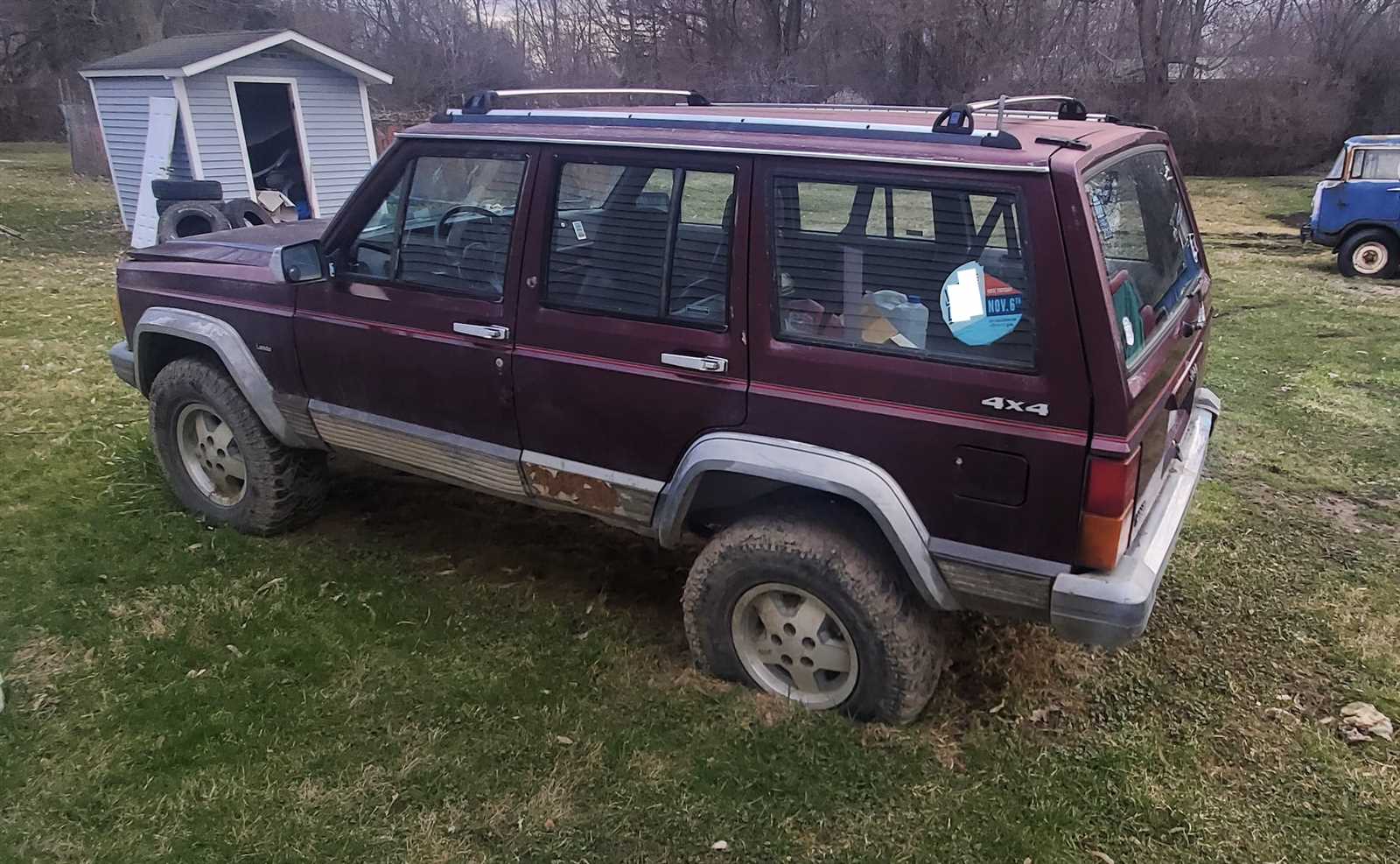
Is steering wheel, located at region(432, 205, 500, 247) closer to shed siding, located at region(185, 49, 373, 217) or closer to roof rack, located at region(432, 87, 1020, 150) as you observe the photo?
roof rack, located at region(432, 87, 1020, 150)

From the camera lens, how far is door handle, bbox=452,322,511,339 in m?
3.51

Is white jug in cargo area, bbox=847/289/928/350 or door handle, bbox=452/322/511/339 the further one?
door handle, bbox=452/322/511/339

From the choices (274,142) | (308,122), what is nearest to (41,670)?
(308,122)

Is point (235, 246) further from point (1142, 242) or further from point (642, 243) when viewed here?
point (1142, 242)

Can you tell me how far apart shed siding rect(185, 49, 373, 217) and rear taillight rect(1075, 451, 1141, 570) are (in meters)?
12.3

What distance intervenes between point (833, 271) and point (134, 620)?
3109mm

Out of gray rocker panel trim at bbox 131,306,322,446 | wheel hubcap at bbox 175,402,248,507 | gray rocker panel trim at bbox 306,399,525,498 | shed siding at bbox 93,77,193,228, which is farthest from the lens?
shed siding at bbox 93,77,193,228

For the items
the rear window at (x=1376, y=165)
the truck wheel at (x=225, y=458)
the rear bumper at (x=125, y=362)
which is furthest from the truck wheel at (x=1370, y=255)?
the rear bumper at (x=125, y=362)

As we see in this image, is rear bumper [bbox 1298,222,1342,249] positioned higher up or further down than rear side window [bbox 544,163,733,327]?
further down

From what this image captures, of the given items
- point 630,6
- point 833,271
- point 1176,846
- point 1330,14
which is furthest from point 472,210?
point 630,6

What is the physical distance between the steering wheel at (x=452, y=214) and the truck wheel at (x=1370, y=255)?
1160 centimetres

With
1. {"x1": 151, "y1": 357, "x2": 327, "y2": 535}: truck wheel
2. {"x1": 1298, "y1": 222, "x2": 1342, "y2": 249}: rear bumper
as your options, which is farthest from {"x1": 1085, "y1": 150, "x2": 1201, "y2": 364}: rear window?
{"x1": 1298, "y1": 222, "x2": 1342, "y2": 249}: rear bumper

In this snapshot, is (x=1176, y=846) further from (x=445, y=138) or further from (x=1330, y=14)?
(x=1330, y=14)

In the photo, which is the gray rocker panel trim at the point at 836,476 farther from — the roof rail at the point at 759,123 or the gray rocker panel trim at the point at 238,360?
the gray rocker panel trim at the point at 238,360
